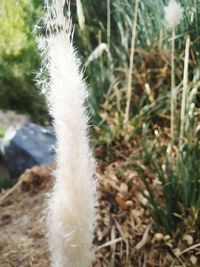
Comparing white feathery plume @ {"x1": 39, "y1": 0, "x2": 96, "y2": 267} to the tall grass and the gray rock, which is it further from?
the gray rock

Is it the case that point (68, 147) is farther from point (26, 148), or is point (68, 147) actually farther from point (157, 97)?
point (26, 148)

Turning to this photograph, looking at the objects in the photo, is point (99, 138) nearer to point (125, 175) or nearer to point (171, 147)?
point (125, 175)

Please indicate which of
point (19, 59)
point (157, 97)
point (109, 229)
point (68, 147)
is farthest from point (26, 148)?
point (68, 147)

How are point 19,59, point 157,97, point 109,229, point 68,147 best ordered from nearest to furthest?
point 68,147 < point 109,229 < point 157,97 < point 19,59

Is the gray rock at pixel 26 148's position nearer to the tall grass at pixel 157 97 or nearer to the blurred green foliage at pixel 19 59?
the blurred green foliage at pixel 19 59

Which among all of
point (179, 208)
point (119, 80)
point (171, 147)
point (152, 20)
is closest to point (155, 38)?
point (152, 20)

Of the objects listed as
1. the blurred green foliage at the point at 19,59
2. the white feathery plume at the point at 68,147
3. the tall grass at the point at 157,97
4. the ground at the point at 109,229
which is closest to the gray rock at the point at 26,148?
the blurred green foliage at the point at 19,59
